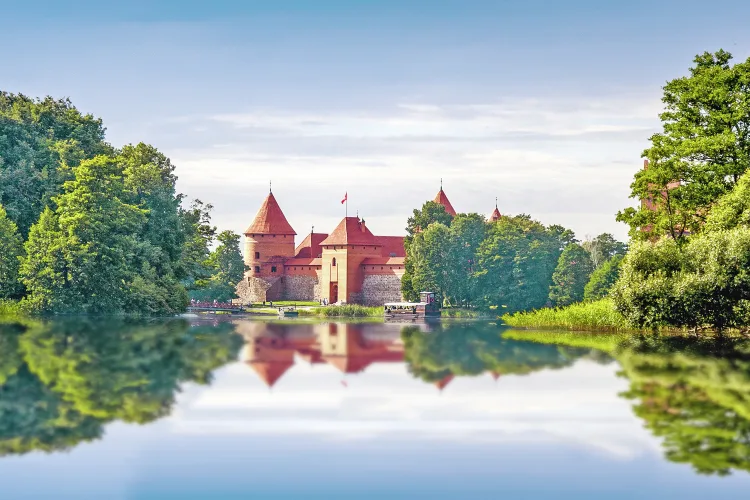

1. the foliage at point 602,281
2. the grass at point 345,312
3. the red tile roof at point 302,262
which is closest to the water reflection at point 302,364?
the foliage at point 602,281

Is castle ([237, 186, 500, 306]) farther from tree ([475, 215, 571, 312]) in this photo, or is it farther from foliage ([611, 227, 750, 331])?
foliage ([611, 227, 750, 331])

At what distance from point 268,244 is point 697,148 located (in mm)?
74369

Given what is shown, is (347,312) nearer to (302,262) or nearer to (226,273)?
(226,273)

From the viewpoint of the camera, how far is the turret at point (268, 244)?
336ft

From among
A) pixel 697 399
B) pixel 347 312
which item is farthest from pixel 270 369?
pixel 347 312

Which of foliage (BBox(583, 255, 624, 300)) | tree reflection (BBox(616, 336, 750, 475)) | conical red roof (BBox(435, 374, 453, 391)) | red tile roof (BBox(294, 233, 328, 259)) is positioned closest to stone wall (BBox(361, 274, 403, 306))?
red tile roof (BBox(294, 233, 328, 259))

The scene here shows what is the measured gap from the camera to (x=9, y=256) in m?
39.8

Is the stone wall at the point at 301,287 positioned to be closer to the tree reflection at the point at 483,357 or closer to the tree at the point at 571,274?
the tree at the point at 571,274

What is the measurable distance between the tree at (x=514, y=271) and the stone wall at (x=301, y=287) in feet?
83.1

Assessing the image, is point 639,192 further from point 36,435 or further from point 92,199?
point 36,435

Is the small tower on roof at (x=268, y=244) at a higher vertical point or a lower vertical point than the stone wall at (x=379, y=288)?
higher

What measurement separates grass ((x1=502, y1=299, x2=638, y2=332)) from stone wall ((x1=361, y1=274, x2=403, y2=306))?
5719 centimetres

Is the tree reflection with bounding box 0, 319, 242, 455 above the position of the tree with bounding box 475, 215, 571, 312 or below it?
below

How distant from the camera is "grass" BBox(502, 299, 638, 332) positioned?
1230 inches
